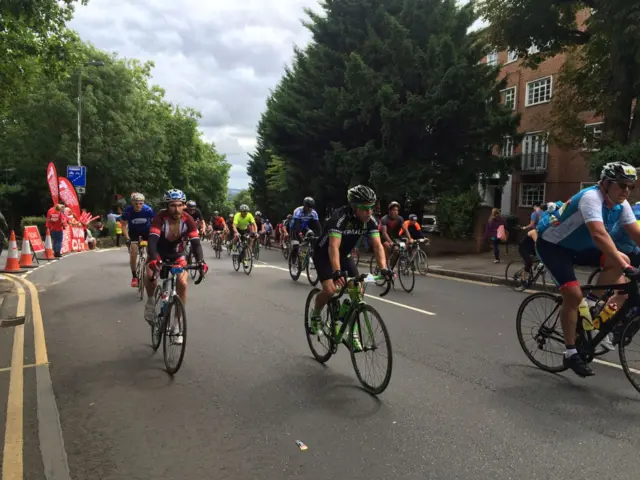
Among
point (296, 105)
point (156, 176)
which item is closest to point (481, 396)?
point (296, 105)

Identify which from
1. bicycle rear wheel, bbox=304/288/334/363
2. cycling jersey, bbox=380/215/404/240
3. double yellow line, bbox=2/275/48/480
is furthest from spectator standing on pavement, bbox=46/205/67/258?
bicycle rear wheel, bbox=304/288/334/363

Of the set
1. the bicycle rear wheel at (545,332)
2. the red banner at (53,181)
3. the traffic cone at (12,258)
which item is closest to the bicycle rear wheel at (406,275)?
the bicycle rear wheel at (545,332)

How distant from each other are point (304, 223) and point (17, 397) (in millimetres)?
8447

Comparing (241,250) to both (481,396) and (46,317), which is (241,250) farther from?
(481,396)

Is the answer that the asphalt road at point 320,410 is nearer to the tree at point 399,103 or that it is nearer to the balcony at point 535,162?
the tree at point 399,103

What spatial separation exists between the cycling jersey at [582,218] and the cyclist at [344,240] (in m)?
1.59

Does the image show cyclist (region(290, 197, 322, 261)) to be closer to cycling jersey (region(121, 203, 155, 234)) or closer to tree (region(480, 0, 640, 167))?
cycling jersey (region(121, 203, 155, 234))

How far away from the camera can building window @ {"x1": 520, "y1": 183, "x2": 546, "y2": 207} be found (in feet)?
107

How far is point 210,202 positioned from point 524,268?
184 feet

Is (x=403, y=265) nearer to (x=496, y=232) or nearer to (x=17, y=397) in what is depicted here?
(x=496, y=232)

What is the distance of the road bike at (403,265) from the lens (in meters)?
10.8

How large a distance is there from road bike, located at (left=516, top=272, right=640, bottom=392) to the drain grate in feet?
22.0

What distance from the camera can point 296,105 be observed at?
80.0ft

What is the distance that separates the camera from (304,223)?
1248 centimetres
